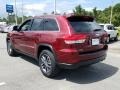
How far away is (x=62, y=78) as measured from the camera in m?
6.84

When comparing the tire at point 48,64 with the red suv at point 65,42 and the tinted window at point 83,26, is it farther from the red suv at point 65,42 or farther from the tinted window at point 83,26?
the tinted window at point 83,26

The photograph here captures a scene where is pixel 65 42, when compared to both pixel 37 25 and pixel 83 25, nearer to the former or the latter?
pixel 83 25

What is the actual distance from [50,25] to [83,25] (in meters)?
0.97

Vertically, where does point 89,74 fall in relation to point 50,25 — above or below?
below

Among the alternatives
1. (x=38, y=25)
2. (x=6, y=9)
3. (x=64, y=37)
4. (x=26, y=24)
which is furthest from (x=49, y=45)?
A: (x=6, y=9)

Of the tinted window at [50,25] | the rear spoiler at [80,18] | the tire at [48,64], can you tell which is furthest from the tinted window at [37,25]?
the rear spoiler at [80,18]

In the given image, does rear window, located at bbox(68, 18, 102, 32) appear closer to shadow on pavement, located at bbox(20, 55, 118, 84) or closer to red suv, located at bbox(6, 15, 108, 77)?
red suv, located at bbox(6, 15, 108, 77)

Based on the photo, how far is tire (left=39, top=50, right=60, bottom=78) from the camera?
6.63 metres

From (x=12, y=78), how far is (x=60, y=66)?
4.83 ft

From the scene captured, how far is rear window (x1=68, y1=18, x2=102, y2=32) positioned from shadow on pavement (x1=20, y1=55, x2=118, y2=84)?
A: 137 centimetres

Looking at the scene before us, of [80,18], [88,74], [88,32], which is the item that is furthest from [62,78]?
[80,18]

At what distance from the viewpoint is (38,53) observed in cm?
741

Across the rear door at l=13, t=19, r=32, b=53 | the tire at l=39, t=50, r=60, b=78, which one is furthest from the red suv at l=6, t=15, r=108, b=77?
the rear door at l=13, t=19, r=32, b=53

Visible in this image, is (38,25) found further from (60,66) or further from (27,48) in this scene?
(60,66)
